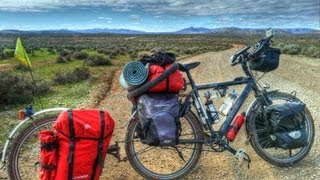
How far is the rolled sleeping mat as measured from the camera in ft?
14.2

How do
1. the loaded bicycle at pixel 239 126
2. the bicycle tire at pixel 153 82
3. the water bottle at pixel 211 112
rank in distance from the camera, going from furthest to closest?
the water bottle at pixel 211 112
the loaded bicycle at pixel 239 126
the bicycle tire at pixel 153 82

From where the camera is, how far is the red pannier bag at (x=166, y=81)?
433cm

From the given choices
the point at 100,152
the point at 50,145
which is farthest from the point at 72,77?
the point at 50,145

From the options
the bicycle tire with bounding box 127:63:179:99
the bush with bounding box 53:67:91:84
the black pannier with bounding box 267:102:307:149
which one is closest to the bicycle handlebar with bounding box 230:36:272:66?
the black pannier with bounding box 267:102:307:149

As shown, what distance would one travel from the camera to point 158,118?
430 cm

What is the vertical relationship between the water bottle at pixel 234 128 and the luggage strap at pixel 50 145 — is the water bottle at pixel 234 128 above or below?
below

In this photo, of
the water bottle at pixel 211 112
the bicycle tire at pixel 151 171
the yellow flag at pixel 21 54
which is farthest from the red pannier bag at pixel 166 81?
the yellow flag at pixel 21 54

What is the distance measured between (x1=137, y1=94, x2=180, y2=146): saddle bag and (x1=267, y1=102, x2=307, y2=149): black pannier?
1.35 m

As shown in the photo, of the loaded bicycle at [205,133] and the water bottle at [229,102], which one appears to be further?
the water bottle at [229,102]

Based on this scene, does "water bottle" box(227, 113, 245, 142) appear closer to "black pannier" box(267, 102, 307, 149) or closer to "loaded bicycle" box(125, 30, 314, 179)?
"loaded bicycle" box(125, 30, 314, 179)

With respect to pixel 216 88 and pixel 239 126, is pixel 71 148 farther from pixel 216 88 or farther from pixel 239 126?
pixel 239 126

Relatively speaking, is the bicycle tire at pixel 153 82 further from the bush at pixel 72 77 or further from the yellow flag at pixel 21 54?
the bush at pixel 72 77

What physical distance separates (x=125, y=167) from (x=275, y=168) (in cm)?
179

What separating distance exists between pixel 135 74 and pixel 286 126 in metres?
1.99
